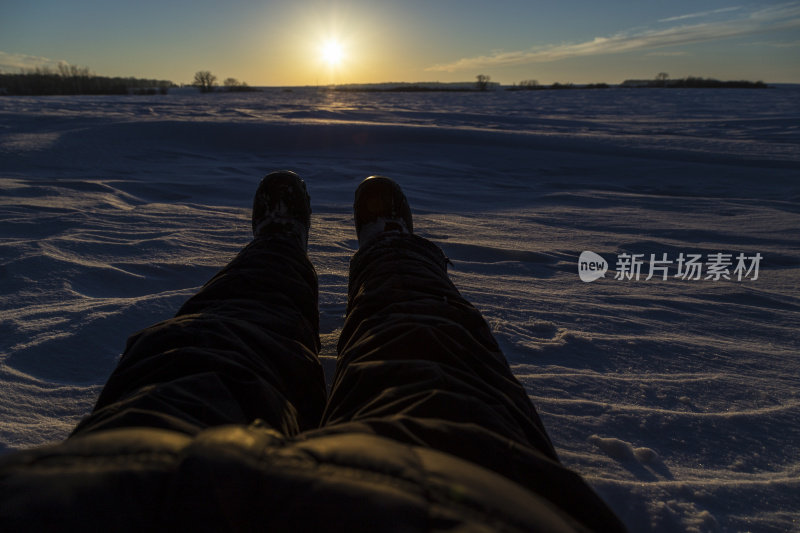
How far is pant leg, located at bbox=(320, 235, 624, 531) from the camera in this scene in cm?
65

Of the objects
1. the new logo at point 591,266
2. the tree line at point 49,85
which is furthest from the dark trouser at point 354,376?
the tree line at point 49,85

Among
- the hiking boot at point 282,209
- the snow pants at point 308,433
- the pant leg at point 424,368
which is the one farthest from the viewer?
the hiking boot at point 282,209

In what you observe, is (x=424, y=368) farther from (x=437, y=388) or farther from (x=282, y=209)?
(x=282, y=209)

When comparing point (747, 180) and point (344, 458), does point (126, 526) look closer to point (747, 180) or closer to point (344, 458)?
point (344, 458)

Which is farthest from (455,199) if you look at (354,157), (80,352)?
(80,352)

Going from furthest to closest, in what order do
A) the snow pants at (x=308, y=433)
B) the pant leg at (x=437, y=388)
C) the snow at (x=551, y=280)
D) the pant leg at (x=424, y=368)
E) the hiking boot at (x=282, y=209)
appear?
the hiking boot at (x=282, y=209)
the snow at (x=551, y=280)
the pant leg at (x=424, y=368)
the pant leg at (x=437, y=388)
the snow pants at (x=308, y=433)

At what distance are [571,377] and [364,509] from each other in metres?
1.15

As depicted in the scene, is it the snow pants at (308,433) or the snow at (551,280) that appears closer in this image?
the snow pants at (308,433)

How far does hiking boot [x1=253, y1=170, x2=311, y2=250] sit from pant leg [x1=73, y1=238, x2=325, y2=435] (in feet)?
2.20

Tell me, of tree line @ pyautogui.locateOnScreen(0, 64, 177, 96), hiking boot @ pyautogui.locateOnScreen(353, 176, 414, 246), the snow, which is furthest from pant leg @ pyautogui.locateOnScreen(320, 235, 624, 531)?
tree line @ pyautogui.locateOnScreen(0, 64, 177, 96)

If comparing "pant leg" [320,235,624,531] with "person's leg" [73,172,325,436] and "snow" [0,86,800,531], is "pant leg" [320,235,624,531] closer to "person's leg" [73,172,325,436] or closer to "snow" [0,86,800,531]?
"person's leg" [73,172,325,436]

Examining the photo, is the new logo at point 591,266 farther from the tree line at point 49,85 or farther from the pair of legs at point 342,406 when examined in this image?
the tree line at point 49,85

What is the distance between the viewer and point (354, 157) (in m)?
5.85

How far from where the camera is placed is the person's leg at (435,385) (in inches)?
25.7
